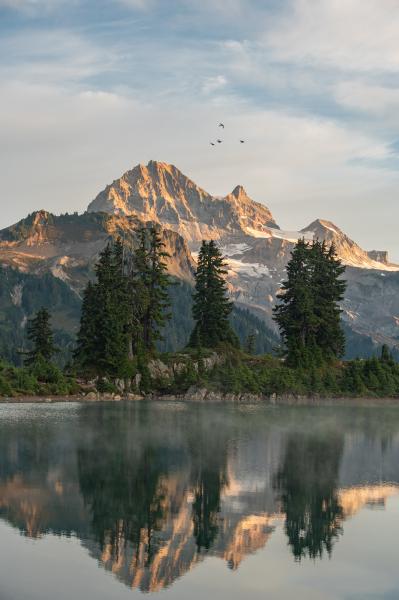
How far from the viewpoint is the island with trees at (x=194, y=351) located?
391ft

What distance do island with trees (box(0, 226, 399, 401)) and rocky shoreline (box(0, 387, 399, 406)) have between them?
0.29 metres

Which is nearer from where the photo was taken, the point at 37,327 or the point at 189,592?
the point at 189,592

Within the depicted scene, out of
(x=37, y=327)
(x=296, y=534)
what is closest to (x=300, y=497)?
(x=296, y=534)

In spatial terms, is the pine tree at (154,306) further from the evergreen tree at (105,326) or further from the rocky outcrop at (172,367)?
the evergreen tree at (105,326)

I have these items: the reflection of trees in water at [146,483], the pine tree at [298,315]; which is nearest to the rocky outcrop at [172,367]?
the pine tree at [298,315]

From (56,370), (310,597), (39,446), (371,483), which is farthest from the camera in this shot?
(56,370)

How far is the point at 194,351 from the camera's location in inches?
5094

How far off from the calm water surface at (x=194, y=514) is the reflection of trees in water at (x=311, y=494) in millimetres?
104

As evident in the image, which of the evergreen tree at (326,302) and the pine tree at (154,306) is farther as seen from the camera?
the evergreen tree at (326,302)

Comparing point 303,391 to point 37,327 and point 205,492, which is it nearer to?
point 37,327

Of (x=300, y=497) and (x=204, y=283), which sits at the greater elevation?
(x=204, y=283)

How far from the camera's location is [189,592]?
26516mm

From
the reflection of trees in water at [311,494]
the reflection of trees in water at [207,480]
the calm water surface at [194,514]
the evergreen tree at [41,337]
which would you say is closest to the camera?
the calm water surface at [194,514]

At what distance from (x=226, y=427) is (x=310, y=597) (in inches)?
1999
